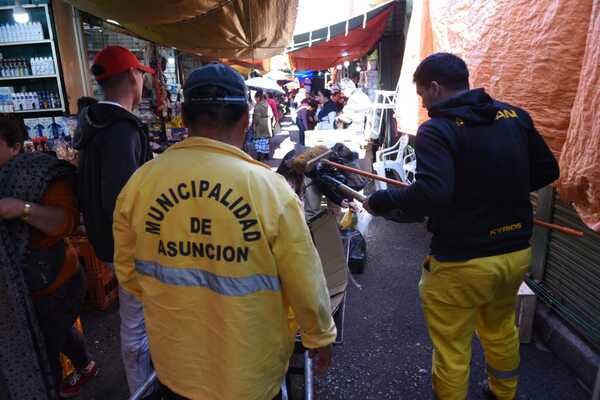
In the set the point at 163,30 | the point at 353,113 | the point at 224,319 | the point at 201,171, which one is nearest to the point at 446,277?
the point at 224,319

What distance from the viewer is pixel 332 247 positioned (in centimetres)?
251

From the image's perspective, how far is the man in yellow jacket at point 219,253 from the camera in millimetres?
1356

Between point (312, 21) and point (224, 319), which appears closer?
point (224, 319)

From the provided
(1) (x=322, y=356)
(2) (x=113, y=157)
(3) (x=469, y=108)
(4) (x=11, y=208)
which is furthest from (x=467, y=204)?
(4) (x=11, y=208)

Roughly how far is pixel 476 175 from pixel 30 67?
6.40 metres

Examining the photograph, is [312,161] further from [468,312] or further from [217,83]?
[468,312]

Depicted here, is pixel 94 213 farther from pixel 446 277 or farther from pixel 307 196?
pixel 446 277

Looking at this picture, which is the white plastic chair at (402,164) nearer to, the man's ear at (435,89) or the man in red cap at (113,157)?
the man's ear at (435,89)

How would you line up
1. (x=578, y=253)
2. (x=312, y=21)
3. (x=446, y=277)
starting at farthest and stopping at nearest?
1. (x=312, y=21)
2. (x=578, y=253)
3. (x=446, y=277)

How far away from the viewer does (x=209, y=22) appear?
4.31 m

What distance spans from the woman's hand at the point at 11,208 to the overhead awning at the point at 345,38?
7.53 m

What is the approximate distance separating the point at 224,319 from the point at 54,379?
5.54 ft

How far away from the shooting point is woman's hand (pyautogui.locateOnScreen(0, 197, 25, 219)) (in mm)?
1996

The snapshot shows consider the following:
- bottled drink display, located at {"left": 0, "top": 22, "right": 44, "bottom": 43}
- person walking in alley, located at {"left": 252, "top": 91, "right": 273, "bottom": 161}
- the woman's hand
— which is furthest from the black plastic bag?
person walking in alley, located at {"left": 252, "top": 91, "right": 273, "bottom": 161}
